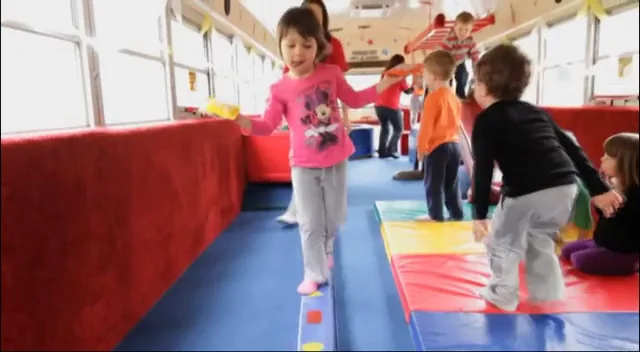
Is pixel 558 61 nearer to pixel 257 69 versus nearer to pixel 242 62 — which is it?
pixel 242 62

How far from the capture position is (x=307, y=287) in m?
1.67

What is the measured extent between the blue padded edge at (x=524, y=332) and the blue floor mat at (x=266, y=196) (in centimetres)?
186

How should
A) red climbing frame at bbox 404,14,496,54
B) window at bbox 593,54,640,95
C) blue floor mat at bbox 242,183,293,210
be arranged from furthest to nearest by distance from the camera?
red climbing frame at bbox 404,14,496,54 < blue floor mat at bbox 242,183,293,210 < window at bbox 593,54,640,95

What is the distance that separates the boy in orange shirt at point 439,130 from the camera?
2391 mm

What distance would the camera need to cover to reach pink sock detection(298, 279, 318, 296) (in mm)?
1651

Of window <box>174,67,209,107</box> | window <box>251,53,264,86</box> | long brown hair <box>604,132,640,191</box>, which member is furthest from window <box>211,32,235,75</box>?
long brown hair <box>604,132,640,191</box>

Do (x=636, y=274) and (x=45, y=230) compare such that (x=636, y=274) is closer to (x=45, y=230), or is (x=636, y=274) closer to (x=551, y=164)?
(x=551, y=164)

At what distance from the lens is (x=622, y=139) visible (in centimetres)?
100

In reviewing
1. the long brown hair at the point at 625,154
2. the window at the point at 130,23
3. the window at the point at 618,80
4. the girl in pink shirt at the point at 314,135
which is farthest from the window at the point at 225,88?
the long brown hair at the point at 625,154

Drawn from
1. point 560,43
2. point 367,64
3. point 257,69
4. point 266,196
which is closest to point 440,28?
point 560,43

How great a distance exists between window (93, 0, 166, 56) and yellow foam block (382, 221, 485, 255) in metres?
1.46

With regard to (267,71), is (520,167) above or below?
below

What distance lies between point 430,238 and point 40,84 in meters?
1.69

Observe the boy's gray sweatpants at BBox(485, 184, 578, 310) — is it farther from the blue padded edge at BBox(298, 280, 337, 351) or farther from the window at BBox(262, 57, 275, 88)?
the window at BBox(262, 57, 275, 88)
